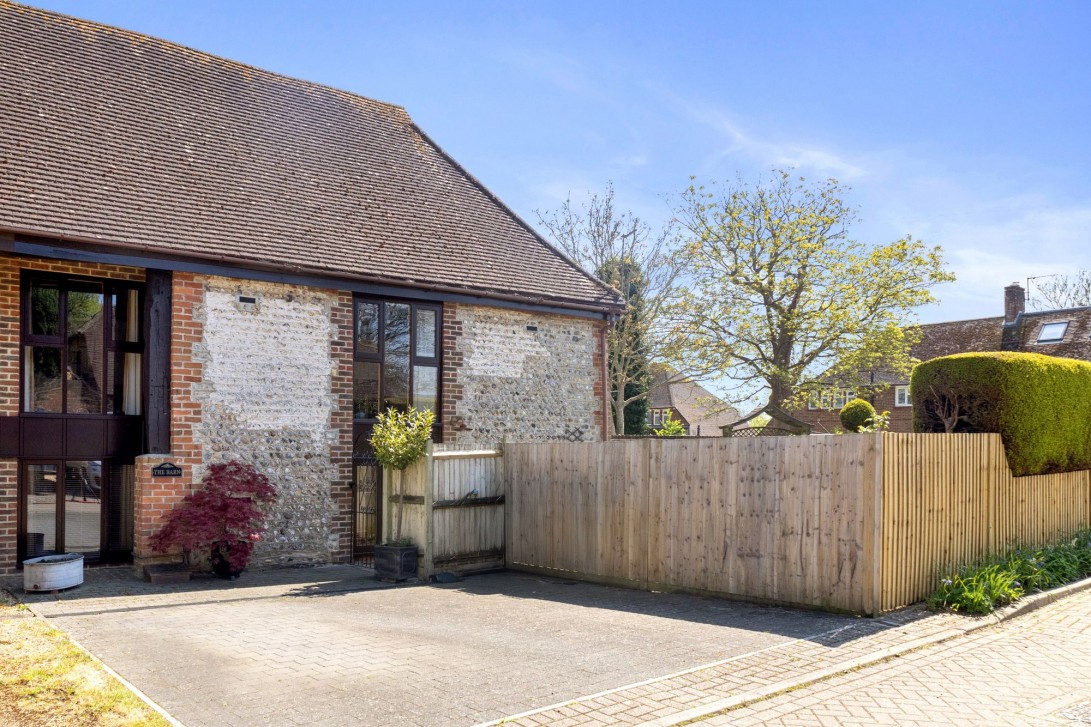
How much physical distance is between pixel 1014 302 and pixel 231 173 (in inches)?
1363

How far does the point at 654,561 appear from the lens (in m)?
10.3

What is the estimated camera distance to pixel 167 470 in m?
11.6

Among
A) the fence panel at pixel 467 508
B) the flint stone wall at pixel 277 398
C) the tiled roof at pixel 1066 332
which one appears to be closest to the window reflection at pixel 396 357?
the flint stone wall at pixel 277 398

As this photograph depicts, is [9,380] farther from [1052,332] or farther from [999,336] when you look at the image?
[999,336]

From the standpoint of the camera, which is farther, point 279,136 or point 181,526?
point 279,136

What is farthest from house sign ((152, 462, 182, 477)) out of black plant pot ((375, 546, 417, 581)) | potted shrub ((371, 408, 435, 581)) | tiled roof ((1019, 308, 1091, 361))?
tiled roof ((1019, 308, 1091, 361))

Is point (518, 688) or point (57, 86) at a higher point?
point (57, 86)

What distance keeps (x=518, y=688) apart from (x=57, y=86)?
12.4 metres

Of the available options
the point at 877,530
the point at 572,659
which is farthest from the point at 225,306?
the point at 877,530

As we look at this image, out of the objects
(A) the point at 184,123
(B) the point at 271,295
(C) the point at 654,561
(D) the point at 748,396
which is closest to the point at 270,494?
(B) the point at 271,295

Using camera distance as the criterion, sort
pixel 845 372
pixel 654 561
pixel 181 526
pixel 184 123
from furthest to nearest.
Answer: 1. pixel 845 372
2. pixel 184 123
3. pixel 181 526
4. pixel 654 561

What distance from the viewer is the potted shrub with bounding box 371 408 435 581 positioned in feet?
36.6

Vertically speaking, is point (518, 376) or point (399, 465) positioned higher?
point (518, 376)

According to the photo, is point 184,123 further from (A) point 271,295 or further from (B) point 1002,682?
(B) point 1002,682
